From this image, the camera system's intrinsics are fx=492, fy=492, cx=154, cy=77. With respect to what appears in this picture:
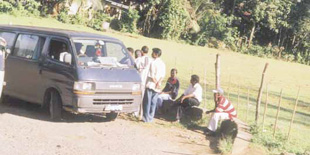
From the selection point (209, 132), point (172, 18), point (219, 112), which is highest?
point (172, 18)

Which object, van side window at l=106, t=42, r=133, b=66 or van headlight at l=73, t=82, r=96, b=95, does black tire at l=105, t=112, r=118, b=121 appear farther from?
van headlight at l=73, t=82, r=96, b=95

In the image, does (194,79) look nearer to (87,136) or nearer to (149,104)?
(149,104)

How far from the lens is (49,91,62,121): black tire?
9.70 meters

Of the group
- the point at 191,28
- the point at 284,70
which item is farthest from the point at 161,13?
the point at 284,70

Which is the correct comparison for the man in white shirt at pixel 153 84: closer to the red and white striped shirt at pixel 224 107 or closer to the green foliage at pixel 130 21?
the red and white striped shirt at pixel 224 107

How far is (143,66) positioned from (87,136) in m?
2.48

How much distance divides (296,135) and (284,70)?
70.3 ft

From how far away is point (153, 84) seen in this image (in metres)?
10.5

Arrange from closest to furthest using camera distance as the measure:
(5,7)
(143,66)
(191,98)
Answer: (143,66) < (191,98) < (5,7)

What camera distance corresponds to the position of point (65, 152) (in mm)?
7555

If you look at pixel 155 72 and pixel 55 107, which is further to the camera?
pixel 155 72

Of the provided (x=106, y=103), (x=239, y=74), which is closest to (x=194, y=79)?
(x=106, y=103)

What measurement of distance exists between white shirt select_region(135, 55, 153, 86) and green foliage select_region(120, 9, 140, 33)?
79.3 ft

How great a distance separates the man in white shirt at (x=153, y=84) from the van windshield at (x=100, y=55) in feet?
1.61
